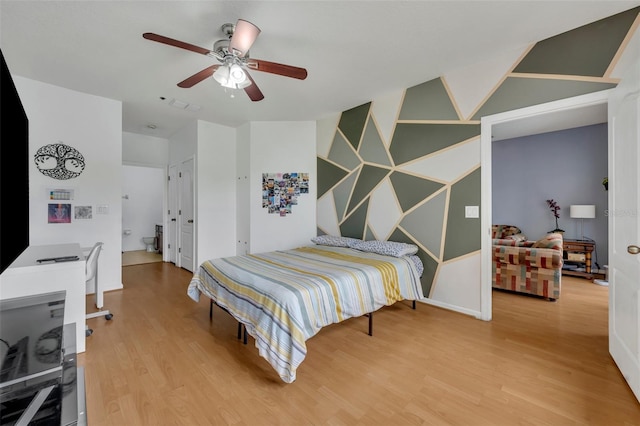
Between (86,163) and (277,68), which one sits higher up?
(277,68)

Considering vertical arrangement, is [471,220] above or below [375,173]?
below

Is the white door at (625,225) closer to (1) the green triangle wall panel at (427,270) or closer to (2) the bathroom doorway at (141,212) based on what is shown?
(1) the green triangle wall panel at (427,270)

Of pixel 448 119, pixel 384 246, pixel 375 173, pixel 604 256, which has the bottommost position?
pixel 604 256

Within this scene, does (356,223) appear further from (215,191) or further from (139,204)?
(139,204)

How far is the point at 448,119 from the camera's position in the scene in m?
3.01

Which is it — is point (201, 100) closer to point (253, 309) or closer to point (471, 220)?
point (253, 309)

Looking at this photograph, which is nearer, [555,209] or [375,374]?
[375,374]

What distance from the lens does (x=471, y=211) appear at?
2861mm

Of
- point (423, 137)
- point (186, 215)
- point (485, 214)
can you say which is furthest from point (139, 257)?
point (485, 214)

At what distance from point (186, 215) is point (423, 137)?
420 centimetres

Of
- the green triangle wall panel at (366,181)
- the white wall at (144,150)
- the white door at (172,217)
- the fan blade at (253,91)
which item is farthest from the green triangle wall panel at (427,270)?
the white wall at (144,150)

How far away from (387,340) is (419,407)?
0.79 m

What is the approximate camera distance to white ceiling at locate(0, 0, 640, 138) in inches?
78.5

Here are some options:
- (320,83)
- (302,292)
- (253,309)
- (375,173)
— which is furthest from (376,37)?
(253,309)
